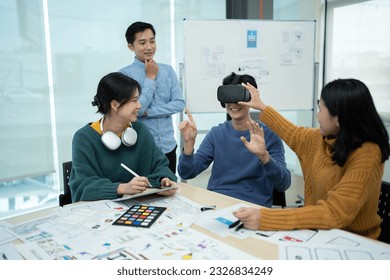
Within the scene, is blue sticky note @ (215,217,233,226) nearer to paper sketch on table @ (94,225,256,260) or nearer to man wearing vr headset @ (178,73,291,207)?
paper sketch on table @ (94,225,256,260)

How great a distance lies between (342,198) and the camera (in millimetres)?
1116

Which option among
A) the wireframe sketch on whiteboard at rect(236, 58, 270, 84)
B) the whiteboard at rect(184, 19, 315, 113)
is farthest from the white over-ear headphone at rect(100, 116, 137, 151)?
the wireframe sketch on whiteboard at rect(236, 58, 270, 84)

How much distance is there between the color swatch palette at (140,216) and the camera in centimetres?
116

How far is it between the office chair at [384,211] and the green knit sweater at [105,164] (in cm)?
85

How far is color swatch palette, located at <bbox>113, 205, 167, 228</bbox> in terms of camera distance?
116 cm

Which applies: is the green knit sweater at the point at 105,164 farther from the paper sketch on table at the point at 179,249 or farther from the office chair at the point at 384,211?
the office chair at the point at 384,211

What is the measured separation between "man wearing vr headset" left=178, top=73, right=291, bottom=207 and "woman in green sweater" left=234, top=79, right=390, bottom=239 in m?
0.34

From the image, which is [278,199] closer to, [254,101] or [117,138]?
[254,101]

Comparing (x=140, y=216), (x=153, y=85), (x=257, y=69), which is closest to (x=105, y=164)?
(x=140, y=216)

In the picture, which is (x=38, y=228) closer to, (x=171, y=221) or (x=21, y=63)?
(x=171, y=221)

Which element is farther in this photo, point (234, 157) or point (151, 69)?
point (151, 69)

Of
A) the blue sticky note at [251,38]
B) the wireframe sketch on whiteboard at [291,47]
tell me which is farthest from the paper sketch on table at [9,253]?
the wireframe sketch on whiteboard at [291,47]

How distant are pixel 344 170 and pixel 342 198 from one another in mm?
152

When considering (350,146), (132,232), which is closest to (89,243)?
(132,232)
